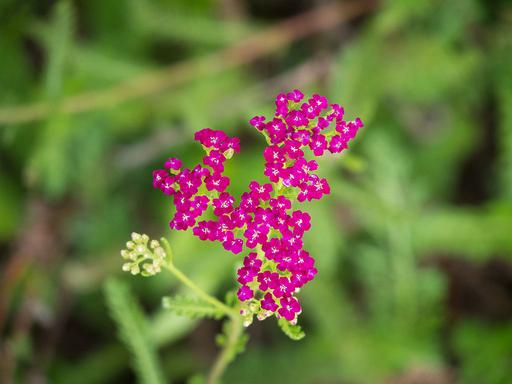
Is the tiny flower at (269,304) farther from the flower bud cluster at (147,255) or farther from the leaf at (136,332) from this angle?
the leaf at (136,332)

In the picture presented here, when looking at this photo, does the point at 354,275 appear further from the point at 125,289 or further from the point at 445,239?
the point at 125,289

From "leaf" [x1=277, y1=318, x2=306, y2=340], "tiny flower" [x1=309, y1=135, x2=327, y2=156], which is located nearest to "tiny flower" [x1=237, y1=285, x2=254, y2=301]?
"leaf" [x1=277, y1=318, x2=306, y2=340]

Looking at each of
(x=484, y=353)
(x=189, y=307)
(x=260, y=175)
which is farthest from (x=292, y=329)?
(x=484, y=353)

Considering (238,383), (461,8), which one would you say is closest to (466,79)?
(461,8)

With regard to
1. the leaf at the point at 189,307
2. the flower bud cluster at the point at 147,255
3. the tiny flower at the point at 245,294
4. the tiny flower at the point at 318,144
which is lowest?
the tiny flower at the point at 245,294

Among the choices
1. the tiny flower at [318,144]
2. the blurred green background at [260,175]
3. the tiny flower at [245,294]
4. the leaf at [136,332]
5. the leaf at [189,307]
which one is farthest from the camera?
the blurred green background at [260,175]

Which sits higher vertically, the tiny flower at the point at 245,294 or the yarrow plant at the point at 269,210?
the yarrow plant at the point at 269,210

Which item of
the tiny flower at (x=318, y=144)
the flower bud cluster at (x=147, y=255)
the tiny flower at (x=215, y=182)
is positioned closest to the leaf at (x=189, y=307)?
the flower bud cluster at (x=147, y=255)
